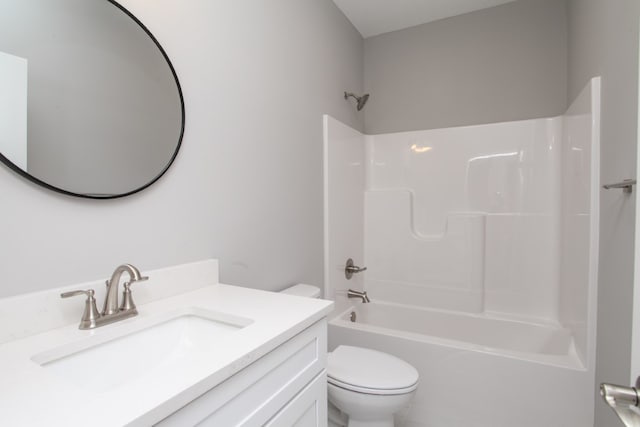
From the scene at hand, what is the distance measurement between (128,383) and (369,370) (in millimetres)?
1045

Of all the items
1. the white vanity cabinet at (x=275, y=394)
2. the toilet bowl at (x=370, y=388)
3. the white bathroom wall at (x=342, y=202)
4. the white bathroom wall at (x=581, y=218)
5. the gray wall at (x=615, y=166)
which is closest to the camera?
the white vanity cabinet at (x=275, y=394)

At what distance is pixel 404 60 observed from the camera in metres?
2.58

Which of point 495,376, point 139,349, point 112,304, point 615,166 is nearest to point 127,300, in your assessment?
point 112,304

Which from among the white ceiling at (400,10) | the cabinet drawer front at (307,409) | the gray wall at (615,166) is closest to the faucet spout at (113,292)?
the cabinet drawer front at (307,409)

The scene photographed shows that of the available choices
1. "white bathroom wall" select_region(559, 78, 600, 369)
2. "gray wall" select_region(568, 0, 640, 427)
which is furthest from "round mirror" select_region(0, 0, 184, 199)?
"white bathroom wall" select_region(559, 78, 600, 369)

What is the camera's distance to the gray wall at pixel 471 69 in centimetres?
216

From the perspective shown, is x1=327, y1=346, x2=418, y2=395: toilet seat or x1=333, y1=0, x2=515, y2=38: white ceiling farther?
x1=333, y1=0, x2=515, y2=38: white ceiling

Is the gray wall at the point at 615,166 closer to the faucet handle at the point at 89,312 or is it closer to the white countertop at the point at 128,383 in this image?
the white countertop at the point at 128,383

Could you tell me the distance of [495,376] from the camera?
5.21ft

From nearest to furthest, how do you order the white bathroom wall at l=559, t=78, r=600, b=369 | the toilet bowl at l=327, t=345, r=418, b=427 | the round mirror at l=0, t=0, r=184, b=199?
the round mirror at l=0, t=0, r=184, b=199 < the toilet bowl at l=327, t=345, r=418, b=427 < the white bathroom wall at l=559, t=78, r=600, b=369

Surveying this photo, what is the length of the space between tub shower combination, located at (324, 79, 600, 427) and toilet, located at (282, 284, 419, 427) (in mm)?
386

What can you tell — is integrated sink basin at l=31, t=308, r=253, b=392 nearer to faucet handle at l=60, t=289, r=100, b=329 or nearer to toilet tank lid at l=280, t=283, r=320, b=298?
faucet handle at l=60, t=289, r=100, b=329

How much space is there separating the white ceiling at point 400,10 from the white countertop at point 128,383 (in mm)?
2258

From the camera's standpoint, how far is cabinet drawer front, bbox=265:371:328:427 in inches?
31.2
